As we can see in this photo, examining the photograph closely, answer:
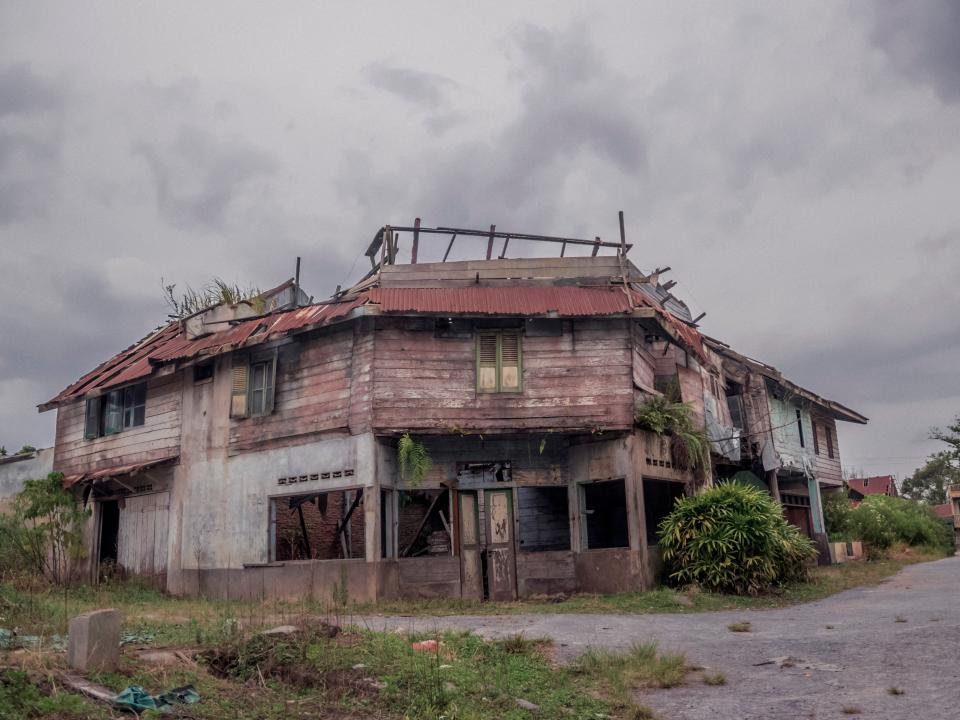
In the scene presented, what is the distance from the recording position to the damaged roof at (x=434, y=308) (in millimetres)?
16453

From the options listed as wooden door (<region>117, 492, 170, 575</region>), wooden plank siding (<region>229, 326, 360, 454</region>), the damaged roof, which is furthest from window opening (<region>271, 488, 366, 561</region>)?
the damaged roof

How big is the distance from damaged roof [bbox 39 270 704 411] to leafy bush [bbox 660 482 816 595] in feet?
12.4

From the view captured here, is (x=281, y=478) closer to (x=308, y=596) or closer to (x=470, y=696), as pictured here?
(x=308, y=596)

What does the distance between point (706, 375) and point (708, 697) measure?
1470 cm

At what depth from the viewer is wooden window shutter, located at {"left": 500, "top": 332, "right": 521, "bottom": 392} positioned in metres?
16.8

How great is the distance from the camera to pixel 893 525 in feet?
101

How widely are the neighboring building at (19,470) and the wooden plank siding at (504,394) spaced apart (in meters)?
12.2

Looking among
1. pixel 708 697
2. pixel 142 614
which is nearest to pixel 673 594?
pixel 708 697

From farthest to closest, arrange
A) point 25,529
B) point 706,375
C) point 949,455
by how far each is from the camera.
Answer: point 949,455 < point 706,375 < point 25,529

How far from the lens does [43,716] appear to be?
20.7 ft

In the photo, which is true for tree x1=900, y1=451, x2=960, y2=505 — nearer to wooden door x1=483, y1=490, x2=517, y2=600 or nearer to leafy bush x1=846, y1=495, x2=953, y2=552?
leafy bush x1=846, y1=495, x2=953, y2=552

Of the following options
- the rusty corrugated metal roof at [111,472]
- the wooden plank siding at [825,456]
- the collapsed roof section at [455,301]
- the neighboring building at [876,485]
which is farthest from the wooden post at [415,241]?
the neighboring building at [876,485]

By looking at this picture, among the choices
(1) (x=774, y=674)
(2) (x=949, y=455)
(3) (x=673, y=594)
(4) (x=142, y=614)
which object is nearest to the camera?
(1) (x=774, y=674)

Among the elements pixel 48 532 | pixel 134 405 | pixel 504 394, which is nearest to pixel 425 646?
pixel 504 394
